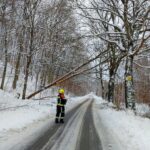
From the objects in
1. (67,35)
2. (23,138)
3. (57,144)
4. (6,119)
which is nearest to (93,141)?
(57,144)

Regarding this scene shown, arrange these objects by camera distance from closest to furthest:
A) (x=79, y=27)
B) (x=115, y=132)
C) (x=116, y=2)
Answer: (x=115, y=132) → (x=116, y=2) → (x=79, y=27)

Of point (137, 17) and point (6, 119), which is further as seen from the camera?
point (137, 17)

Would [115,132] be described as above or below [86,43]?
below

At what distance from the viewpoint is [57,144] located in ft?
33.9

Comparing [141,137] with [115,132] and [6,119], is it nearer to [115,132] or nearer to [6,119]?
[115,132]

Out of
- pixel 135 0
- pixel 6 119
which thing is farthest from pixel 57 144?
pixel 135 0

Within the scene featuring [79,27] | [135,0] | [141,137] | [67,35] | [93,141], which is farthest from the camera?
[79,27]

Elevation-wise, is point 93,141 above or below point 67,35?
below

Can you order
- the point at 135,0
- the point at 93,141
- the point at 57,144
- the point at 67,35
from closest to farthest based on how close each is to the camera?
the point at 57,144, the point at 93,141, the point at 135,0, the point at 67,35

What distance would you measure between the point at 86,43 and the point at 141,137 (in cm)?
1533

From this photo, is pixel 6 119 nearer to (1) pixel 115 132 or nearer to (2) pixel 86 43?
(1) pixel 115 132

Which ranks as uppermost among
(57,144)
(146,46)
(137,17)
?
(137,17)

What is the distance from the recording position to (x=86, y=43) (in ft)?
87.7

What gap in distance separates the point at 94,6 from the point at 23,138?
1565 cm
